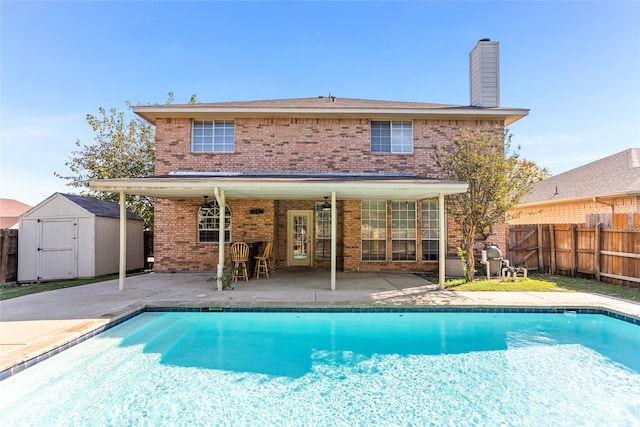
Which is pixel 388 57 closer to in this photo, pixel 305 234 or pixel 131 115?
pixel 305 234

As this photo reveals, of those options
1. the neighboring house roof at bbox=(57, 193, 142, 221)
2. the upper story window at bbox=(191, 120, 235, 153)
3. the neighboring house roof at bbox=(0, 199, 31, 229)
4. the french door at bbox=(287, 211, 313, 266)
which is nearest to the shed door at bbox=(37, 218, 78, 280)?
the neighboring house roof at bbox=(57, 193, 142, 221)

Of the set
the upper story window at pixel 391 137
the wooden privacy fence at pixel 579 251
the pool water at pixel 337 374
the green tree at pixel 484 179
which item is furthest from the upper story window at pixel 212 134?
the wooden privacy fence at pixel 579 251

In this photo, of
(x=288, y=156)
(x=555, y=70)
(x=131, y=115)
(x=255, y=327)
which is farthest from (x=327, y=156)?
(x=131, y=115)

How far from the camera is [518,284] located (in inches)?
360

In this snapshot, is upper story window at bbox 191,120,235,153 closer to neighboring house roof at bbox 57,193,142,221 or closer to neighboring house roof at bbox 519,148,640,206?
neighboring house roof at bbox 57,193,142,221

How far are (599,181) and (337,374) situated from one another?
14.9 meters

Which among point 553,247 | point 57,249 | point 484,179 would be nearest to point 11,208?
point 57,249

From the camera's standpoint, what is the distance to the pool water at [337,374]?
3.54 metres

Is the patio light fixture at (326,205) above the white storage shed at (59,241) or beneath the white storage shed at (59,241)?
above

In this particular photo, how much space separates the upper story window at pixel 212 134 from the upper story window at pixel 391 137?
16.3ft

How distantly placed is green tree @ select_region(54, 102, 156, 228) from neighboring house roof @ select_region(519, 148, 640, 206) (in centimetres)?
1886

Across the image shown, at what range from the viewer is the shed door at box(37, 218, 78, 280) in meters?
10.6

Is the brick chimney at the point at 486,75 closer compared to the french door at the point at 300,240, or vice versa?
the brick chimney at the point at 486,75

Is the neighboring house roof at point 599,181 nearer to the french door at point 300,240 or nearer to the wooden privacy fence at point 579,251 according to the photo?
the wooden privacy fence at point 579,251
